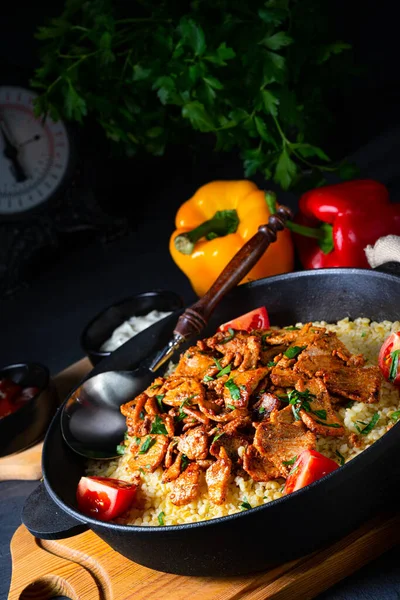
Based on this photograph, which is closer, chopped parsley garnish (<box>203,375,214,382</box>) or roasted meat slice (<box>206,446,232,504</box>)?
A: roasted meat slice (<box>206,446,232,504</box>)

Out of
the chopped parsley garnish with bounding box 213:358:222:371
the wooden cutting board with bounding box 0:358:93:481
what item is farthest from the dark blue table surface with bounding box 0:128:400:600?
the chopped parsley garnish with bounding box 213:358:222:371

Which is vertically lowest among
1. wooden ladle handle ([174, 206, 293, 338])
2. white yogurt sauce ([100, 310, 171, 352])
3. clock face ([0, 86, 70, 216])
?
white yogurt sauce ([100, 310, 171, 352])

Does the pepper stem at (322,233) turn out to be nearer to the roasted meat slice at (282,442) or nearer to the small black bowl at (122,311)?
the small black bowl at (122,311)

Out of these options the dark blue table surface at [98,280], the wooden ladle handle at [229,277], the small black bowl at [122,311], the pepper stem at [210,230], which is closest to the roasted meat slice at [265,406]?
the wooden ladle handle at [229,277]

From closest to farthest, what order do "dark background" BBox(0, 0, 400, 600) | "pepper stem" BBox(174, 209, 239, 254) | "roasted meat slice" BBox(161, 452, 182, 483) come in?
1. "roasted meat slice" BBox(161, 452, 182, 483)
2. "pepper stem" BBox(174, 209, 239, 254)
3. "dark background" BBox(0, 0, 400, 600)

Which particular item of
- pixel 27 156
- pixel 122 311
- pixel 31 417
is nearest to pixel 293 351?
pixel 31 417

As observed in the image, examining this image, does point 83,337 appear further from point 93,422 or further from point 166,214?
point 166,214

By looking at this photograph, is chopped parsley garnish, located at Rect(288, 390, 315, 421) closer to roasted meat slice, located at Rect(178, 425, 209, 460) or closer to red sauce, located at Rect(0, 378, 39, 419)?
roasted meat slice, located at Rect(178, 425, 209, 460)
